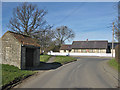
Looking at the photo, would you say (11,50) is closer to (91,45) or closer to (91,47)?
(91,47)

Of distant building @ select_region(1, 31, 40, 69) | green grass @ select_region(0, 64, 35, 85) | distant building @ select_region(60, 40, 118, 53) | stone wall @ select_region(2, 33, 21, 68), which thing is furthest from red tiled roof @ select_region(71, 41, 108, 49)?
green grass @ select_region(0, 64, 35, 85)

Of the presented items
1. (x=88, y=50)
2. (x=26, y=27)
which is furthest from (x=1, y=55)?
(x=88, y=50)

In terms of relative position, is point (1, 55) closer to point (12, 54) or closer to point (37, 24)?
point (12, 54)

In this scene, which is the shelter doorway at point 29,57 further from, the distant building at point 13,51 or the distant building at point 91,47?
the distant building at point 91,47

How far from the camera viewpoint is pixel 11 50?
14.2 meters

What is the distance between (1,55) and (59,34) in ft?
149

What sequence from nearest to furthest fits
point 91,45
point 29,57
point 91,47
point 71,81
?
point 71,81, point 29,57, point 91,47, point 91,45

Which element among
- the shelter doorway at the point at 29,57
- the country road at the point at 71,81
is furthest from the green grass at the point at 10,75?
the shelter doorway at the point at 29,57

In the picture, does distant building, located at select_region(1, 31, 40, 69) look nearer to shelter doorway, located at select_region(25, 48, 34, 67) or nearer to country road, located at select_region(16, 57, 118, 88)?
shelter doorway, located at select_region(25, 48, 34, 67)

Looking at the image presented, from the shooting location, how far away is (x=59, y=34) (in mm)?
59000

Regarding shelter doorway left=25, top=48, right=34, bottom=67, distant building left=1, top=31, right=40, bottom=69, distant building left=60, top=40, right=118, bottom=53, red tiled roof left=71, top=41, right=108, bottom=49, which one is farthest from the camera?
red tiled roof left=71, top=41, right=108, bottom=49

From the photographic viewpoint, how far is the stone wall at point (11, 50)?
45.5 feet

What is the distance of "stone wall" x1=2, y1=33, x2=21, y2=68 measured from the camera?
45.5 feet

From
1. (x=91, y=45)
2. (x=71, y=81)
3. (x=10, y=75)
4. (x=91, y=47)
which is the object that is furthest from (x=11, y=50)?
(x=91, y=45)
